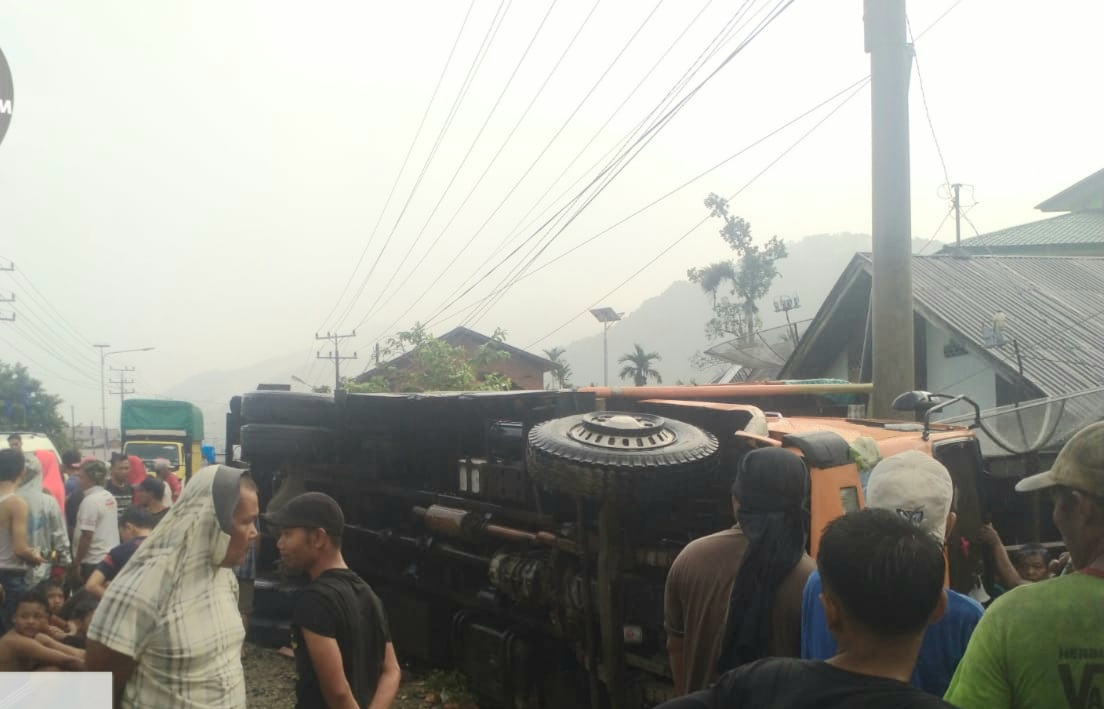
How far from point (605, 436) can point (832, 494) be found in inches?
46.1

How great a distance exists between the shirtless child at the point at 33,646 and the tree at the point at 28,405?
45.7 metres

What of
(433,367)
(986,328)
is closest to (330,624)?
(986,328)

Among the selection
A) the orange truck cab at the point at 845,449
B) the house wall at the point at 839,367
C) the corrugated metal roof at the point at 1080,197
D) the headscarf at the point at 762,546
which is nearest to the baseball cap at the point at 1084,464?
the headscarf at the point at 762,546

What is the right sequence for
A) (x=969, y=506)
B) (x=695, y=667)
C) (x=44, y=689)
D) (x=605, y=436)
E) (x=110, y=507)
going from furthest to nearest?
1. (x=110, y=507)
2. (x=969, y=506)
3. (x=605, y=436)
4. (x=695, y=667)
5. (x=44, y=689)

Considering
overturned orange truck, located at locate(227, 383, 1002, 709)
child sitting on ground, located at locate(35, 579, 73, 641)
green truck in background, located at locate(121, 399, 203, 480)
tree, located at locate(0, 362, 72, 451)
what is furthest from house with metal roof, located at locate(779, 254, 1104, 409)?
tree, located at locate(0, 362, 72, 451)

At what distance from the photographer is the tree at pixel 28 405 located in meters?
46.0

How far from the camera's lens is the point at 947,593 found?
244 cm

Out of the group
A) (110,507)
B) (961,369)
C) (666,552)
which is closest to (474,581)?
(666,552)

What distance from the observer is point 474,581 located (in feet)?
21.8

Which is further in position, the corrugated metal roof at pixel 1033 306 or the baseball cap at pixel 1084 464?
the corrugated metal roof at pixel 1033 306

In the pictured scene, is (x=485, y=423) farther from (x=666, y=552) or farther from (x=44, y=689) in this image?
(x=44, y=689)

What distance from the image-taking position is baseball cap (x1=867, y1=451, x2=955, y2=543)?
8.61ft

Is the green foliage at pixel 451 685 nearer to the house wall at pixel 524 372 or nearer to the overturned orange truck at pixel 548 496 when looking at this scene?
the overturned orange truck at pixel 548 496

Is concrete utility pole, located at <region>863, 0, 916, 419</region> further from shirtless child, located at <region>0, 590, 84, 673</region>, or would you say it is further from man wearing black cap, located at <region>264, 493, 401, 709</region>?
shirtless child, located at <region>0, 590, 84, 673</region>
